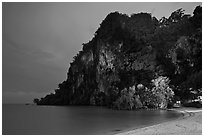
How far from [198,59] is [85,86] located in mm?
28535

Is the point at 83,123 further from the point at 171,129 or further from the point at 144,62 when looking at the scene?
the point at 144,62

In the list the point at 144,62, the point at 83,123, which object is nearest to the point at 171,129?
the point at 83,123

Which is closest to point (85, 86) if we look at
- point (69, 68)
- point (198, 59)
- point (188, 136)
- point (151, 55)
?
point (69, 68)

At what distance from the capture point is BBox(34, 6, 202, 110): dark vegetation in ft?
90.4

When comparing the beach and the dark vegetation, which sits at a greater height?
the dark vegetation

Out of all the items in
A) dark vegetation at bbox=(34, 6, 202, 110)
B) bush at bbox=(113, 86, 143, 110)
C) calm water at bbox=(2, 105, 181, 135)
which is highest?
dark vegetation at bbox=(34, 6, 202, 110)

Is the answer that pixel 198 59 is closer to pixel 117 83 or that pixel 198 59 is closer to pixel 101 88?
pixel 117 83

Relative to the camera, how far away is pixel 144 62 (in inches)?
1281

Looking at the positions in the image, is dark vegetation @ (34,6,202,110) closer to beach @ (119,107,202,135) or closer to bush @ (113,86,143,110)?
bush @ (113,86,143,110)

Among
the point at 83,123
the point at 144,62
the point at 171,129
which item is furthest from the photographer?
the point at 144,62

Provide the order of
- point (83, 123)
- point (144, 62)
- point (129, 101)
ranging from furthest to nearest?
point (144, 62), point (129, 101), point (83, 123)

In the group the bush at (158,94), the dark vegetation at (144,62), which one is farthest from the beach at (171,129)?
the bush at (158,94)

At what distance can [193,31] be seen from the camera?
2770 centimetres

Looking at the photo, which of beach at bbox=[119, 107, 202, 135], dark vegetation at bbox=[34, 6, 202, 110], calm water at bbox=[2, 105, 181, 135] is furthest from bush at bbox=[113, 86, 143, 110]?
beach at bbox=[119, 107, 202, 135]
